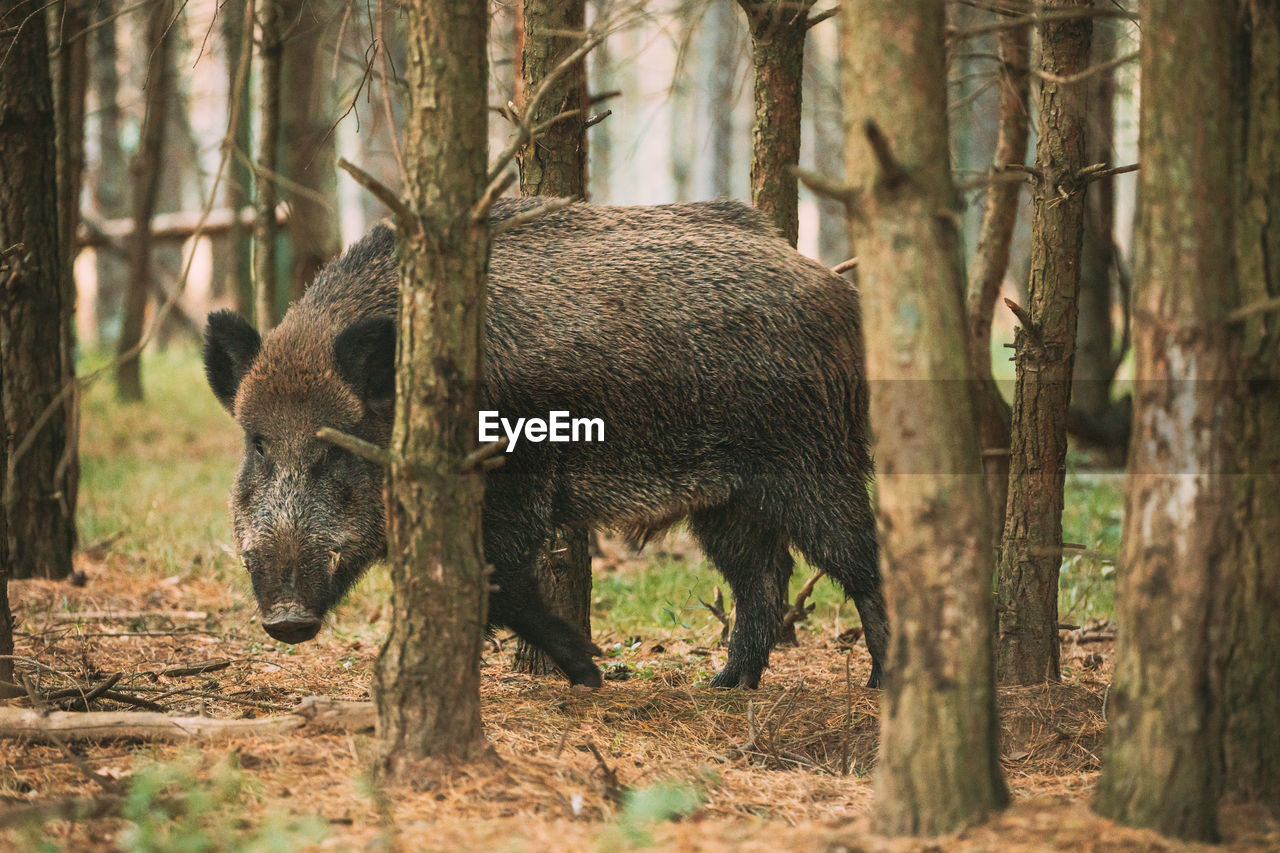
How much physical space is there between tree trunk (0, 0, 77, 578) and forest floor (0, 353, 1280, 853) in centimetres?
31

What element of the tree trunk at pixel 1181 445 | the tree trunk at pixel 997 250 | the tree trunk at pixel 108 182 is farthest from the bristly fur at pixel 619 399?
the tree trunk at pixel 108 182

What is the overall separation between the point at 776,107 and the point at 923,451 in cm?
297

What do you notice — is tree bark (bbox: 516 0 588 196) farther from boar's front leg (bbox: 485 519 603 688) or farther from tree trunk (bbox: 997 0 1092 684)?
tree trunk (bbox: 997 0 1092 684)

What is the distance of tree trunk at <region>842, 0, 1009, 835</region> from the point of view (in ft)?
8.86

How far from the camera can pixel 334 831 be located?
9.57 ft

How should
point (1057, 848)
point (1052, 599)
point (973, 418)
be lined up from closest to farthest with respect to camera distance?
point (1057, 848), point (973, 418), point (1052, 599)

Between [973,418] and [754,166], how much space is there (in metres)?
2.96

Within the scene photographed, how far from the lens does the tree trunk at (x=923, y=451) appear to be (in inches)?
106

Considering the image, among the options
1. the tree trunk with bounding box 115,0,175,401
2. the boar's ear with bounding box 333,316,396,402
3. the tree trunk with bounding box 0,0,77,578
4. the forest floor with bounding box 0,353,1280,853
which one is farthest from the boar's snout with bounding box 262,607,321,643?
the tree trunk with bounding box 115,0,175,401

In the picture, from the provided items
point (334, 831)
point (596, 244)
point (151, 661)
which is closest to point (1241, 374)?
point (334, 831)

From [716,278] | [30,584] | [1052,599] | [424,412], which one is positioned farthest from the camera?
[30,584]

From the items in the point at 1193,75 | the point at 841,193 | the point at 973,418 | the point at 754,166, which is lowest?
the point at 973,418

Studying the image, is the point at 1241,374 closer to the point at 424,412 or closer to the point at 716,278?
the point at 424,412

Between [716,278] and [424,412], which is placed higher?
[716,278]
